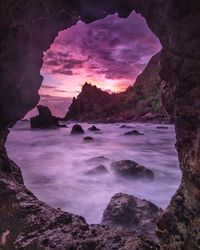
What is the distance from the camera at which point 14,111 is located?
7402mm

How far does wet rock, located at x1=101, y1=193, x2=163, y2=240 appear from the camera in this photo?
27.2 feet

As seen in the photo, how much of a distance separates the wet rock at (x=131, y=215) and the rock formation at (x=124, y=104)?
6993 centimetres

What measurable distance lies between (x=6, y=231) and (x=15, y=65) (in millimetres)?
3562

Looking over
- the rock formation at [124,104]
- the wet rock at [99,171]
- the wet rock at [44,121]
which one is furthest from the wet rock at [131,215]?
the rock formation at [124,104]

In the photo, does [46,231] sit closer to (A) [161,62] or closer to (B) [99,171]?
(A) [161,62]

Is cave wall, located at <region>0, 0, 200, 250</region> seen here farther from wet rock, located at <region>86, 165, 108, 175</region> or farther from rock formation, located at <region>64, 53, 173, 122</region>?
rock formation, located at <region>64, 53, 173, 122</region>

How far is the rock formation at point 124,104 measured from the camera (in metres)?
103

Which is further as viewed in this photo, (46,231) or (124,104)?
(124,104)

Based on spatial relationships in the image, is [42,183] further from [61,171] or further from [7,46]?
[7,46]

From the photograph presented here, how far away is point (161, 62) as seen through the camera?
17.6ft

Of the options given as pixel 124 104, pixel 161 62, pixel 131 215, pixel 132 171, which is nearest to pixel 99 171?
pixel 132 171

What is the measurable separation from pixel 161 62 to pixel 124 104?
121034 mm

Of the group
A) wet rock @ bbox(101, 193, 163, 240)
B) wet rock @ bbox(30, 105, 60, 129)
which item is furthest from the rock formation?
wet rock @ bbox(101, 193, 163, 240)

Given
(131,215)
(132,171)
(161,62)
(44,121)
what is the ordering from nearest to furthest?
(161,62), (131,215), (132,171), (44,121)
